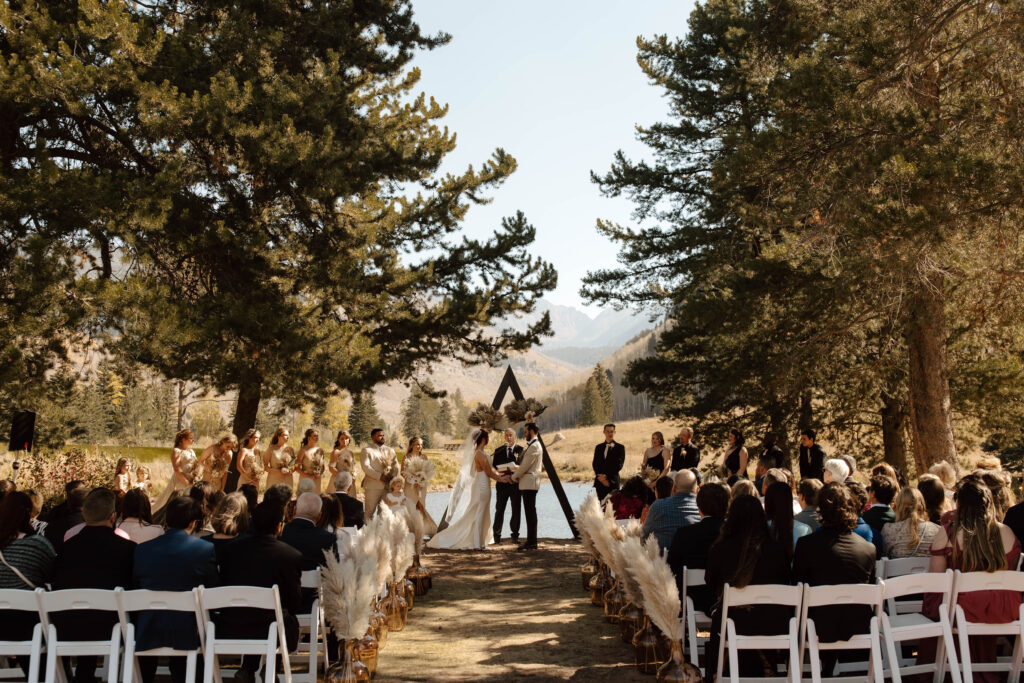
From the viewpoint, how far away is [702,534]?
5535 millimetres

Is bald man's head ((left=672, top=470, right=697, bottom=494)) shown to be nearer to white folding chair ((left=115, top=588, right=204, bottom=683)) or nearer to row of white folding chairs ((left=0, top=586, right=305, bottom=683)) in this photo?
row of white folding chairs ((left=0, top=586, right=305, bottom=683))

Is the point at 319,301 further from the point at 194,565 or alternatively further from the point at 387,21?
the point at 194,565

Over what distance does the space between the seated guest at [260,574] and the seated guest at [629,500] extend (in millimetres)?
4679

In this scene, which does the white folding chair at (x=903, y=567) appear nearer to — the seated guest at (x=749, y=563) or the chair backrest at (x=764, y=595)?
the seated guest at (x=749, y=563)

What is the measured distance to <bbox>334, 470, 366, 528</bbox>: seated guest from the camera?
7582 mm

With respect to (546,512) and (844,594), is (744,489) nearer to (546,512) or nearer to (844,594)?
(844,594)

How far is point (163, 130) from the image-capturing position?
11.6 m

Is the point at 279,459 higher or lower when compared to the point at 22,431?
lower

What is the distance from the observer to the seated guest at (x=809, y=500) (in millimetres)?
5961

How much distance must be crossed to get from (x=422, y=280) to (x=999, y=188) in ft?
29.9

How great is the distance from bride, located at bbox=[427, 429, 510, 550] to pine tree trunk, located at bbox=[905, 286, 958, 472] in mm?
5996

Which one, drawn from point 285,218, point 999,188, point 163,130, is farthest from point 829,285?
point 163,130

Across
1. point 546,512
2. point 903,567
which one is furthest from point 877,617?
point 546,512

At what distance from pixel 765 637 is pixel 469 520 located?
878cm
